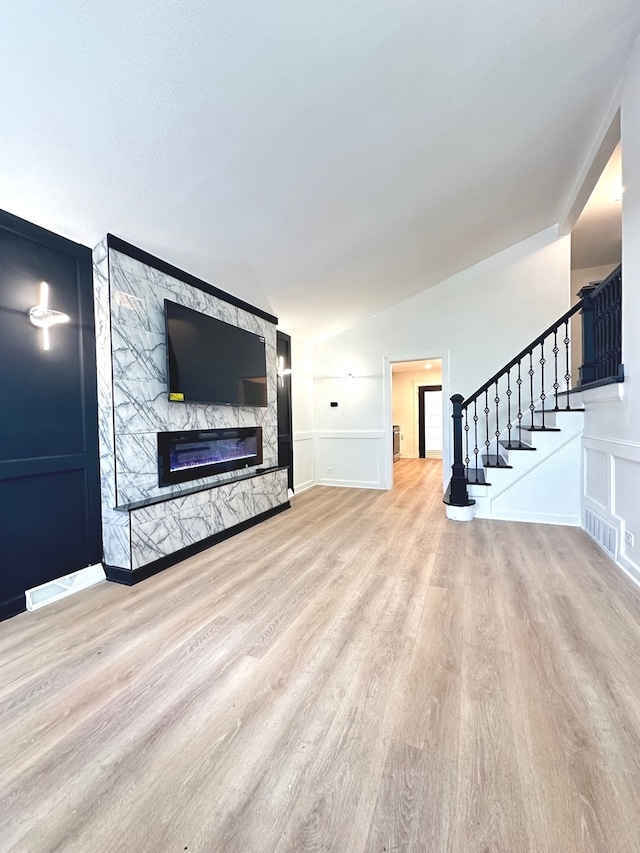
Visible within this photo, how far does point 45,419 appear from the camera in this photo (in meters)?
2.40

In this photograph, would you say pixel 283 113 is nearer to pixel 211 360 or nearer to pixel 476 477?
pixel 211 360

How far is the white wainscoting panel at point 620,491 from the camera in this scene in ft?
8.00

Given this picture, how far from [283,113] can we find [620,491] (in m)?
3.49

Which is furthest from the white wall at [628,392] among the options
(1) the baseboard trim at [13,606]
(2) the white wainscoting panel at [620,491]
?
(1) the baseboard trim at [13,606]

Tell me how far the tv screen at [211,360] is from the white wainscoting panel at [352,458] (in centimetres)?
220

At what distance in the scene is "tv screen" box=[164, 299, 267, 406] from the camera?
3.06 m

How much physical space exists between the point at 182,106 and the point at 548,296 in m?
5.00

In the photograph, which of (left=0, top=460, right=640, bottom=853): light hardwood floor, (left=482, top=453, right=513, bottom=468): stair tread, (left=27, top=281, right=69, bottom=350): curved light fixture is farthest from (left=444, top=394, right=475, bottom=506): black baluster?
(left=27, top=281, right=69, bottom=350): curved light fixture

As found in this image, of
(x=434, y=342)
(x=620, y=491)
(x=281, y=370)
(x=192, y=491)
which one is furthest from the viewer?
(x=434, y=342)

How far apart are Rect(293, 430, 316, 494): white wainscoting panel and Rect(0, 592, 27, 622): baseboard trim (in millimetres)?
3674

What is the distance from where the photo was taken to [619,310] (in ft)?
9.62

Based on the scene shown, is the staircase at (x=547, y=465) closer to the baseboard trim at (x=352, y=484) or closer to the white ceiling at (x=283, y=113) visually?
the white ceiling at (x=283, y=113)

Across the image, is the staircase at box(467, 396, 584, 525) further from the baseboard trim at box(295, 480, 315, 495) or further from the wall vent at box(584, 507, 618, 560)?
the baseboard trim at box(295, 480, 315, 495)

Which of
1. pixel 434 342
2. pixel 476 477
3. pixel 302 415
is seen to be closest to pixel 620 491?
pixel 476 477
